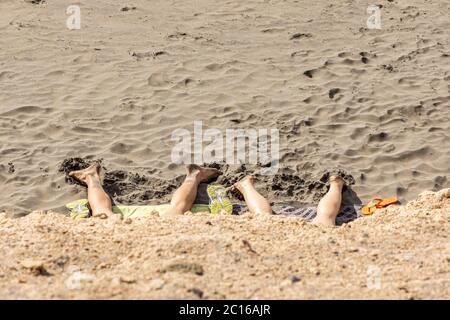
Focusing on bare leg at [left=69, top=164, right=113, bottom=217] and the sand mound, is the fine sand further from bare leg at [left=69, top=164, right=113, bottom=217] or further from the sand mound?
the sand mound

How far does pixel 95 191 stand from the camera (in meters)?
6.25

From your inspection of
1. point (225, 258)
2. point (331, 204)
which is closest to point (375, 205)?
point (331, 204)

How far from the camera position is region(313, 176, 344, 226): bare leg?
5.93m

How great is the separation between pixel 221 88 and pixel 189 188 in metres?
1.96

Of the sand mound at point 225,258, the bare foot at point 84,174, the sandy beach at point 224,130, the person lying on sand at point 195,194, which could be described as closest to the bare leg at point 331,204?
the person lying on sand at point 195,194

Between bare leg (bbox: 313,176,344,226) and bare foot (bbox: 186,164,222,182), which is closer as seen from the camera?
bare leg (bbox: 313,176,344,226)

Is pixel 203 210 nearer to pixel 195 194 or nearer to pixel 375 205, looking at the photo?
pixel 195 194

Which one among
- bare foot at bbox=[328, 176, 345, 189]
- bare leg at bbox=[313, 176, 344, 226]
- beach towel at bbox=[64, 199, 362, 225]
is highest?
bare foot at bbox=[328, 176, 345, 189]

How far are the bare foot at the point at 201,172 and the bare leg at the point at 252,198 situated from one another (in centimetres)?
28

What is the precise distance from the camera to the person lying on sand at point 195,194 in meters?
6.03

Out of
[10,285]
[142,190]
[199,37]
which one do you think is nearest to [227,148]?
[142,190]

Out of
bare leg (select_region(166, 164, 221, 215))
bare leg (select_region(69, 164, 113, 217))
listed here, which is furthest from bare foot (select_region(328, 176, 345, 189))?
bare leg (select_region(69, 164, 113, 217))
